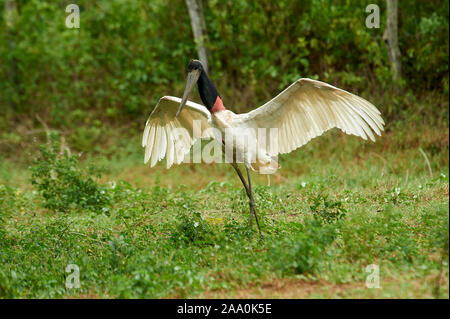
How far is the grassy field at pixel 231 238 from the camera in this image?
4.17m

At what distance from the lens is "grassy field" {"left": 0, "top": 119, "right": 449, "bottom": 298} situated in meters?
4.17

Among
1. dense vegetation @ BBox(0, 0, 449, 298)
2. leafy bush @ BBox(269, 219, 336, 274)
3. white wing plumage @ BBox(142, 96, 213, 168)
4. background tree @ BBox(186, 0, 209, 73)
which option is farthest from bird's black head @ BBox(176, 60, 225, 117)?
background tree @ BBox(186, 0, 209, 73)

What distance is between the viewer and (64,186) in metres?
Result: 7.61

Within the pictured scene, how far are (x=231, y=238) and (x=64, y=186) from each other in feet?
10.6

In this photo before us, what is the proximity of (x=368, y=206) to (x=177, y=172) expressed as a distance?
455 centimetres

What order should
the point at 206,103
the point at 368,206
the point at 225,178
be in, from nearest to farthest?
the point at 206,103 < the point at 368,206 < the point at 225,178

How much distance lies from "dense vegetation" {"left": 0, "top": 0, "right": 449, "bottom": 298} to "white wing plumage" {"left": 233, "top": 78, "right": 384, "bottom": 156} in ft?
2.40

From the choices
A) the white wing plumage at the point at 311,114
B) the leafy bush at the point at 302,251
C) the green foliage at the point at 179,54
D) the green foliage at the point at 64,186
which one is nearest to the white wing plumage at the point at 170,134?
the white wing plumage at the point at 311,114

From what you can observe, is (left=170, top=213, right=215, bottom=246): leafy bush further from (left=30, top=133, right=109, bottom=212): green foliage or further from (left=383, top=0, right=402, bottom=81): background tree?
(left=383, top=0, right=402, bottom=81): background tree

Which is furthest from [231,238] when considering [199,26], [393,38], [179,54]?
[179,54]

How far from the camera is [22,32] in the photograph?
13.4 meters

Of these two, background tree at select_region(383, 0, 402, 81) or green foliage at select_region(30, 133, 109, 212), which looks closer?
green foliage at select_region(30, 133, 109, 212)
